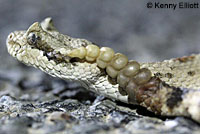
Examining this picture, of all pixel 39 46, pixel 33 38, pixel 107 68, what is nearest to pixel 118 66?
pixel 107 68

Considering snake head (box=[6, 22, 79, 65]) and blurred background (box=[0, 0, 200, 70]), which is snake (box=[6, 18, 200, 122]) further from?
blurred background (box=[0, 0, 200, 70])

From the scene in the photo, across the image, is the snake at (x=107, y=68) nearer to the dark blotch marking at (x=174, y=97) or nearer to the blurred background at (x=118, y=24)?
the dark blotch marking at (x=174, y=97)

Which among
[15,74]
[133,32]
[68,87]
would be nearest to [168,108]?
[68,87]

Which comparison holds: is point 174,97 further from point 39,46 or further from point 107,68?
point 39,46

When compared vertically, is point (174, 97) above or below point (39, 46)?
below

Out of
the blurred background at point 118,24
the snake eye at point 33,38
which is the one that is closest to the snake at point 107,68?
the snake eye at point 33,38

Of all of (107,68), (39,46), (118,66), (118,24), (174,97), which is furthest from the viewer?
(118,24)
